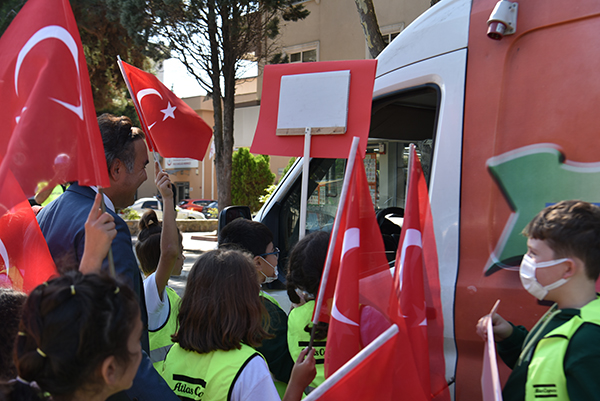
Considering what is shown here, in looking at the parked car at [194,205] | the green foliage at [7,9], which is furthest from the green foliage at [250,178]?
the green foliage at [7,9]

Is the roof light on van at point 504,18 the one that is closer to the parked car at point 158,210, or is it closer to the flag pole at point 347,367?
the flag pole at point 347,367

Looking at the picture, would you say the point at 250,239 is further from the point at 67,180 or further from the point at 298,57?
the point at 298,57

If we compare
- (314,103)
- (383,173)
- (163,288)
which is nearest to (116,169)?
(163,288)

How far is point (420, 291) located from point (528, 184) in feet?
1.95

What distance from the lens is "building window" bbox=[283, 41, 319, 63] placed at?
1773cm

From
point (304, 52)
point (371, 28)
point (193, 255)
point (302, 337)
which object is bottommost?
point (193, 255)

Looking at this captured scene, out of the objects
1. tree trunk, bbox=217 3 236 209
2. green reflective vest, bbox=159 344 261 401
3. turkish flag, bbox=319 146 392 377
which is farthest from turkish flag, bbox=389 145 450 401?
tree trunk, bbox=217 3 236 209

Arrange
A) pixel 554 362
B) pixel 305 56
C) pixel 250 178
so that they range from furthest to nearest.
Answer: pixel 250 178 → pixel 305 56 → pixel 554 362

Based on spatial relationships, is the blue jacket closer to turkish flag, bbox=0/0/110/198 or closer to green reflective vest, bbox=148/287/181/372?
turkish flag, bbox=0/0/110/198

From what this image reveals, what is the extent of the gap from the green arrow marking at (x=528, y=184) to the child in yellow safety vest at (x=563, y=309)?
27 cm

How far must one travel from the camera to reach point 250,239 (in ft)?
8.76

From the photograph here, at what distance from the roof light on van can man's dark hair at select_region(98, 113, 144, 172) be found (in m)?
1.57

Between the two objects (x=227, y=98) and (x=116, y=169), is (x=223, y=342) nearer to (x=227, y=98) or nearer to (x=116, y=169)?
(x=116, y=169)

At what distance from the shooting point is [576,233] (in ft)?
5.09
